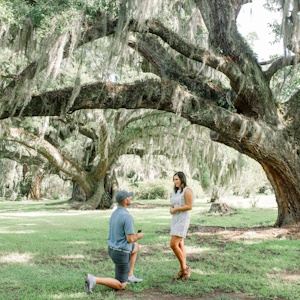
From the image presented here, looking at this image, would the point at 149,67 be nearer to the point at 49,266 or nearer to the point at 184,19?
the point at 184,19

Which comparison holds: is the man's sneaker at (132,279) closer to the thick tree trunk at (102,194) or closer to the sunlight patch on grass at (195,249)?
the sunlight patch on grass at (195,249)

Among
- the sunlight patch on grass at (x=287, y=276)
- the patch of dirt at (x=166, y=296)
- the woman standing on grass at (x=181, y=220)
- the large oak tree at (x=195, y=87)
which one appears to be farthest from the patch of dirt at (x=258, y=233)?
the patch of dirt at (x=166, y=296)

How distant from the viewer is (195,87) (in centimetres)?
823

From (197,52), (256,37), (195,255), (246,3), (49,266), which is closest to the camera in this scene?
(49,266)

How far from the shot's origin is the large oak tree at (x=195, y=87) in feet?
23.7

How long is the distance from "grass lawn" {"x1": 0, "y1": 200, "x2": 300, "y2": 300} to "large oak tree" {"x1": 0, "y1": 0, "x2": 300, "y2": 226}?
6.33 ft

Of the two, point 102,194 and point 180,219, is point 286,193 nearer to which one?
point 180,219

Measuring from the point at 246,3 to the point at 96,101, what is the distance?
4230 millimetres

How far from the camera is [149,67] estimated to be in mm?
10117

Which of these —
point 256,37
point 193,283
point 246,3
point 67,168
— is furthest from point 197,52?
point 67,168

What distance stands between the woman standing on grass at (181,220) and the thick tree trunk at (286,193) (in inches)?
155

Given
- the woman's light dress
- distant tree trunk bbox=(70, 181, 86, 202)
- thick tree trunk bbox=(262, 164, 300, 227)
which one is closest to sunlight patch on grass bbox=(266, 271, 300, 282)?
the woman's light dress

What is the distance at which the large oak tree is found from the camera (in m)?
7.24

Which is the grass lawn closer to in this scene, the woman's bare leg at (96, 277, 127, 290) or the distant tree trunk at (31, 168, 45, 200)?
the woman's bare leg at (96, 277, 127, 290)
